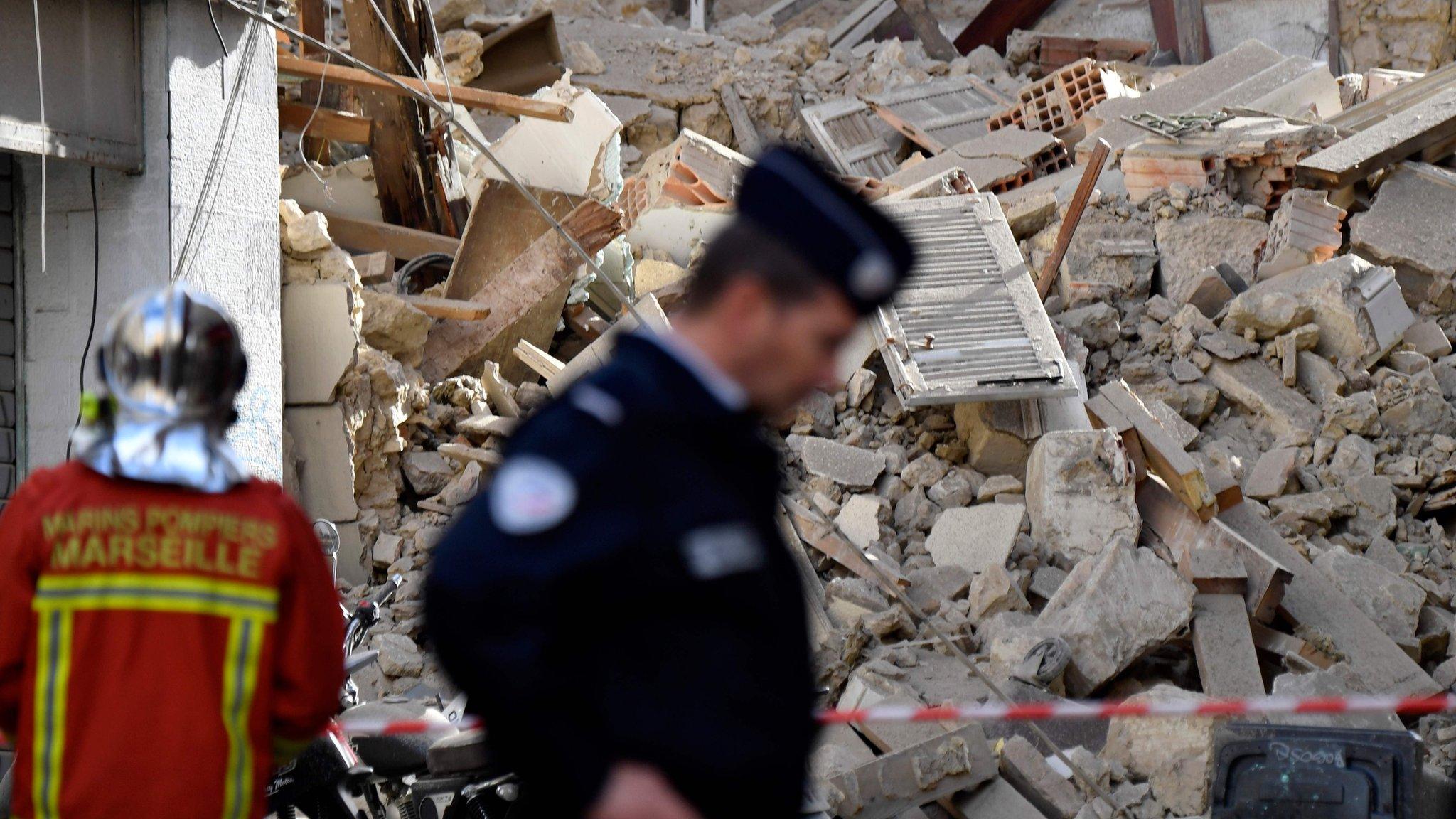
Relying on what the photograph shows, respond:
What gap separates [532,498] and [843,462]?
6.05 metres

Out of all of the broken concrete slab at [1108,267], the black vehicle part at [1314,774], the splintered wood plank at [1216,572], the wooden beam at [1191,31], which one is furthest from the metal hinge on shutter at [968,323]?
the wooden beam at [1191,31]

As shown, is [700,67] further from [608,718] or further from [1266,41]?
[608,718]

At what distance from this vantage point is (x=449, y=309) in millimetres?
7844

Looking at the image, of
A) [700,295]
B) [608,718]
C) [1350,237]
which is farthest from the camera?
[1350,237]

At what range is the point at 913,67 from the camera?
1520 centimetres

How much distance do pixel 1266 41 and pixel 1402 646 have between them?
1128 cm

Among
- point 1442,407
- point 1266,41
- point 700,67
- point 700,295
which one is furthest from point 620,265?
point 1266,41

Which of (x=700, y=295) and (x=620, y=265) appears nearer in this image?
(x=700, y=295)

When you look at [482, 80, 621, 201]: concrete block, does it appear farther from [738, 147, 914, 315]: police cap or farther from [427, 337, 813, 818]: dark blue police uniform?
[427, 337, 813, 818]: dark blue police uniform

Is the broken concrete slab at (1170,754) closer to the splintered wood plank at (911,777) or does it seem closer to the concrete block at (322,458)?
the splintered wood plank at (911,777)

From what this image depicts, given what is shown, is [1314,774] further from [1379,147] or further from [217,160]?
[1379,147]

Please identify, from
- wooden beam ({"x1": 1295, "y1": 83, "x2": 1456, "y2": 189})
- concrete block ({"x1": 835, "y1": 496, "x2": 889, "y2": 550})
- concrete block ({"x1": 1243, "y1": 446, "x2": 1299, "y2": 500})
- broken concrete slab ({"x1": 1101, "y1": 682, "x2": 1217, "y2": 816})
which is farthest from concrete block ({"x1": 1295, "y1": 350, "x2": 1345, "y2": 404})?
broken concrete slab ({"x1": 1101, "y1": 682, "x2": 1217, "y2": 816})

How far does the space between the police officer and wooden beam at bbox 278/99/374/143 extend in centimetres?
677

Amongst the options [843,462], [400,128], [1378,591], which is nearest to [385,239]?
[400,128]
